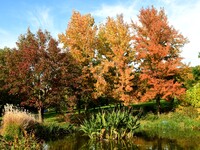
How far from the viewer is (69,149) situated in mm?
13773

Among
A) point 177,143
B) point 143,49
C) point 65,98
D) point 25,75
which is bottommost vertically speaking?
point 177,143

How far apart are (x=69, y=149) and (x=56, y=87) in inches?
377

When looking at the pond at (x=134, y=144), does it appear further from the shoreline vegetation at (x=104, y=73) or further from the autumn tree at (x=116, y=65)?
the autumn tree at (x=116, y=65)

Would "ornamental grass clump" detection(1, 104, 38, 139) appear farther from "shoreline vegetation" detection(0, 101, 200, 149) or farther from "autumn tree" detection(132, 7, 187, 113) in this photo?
"autumn tree" detection(132, 7, 187, 113)

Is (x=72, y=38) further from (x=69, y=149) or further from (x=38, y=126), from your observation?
(x=69, y=149)

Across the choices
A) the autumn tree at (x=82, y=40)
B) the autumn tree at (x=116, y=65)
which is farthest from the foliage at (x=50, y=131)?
the autumn tree at (x=82, y=40)

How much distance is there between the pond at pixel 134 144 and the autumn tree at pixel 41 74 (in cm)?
708

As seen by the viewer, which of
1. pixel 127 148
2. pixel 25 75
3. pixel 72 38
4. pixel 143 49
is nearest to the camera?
pixel 127 148

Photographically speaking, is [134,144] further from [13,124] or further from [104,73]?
[104,73]

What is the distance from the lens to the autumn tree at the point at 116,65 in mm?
26406

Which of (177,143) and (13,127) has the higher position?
(13,127)

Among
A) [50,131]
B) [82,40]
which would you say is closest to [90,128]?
[50,131]

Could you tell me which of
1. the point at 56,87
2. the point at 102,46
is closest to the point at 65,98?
the point at 56,87

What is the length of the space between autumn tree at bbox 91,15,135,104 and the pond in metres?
Answer: 10.4
